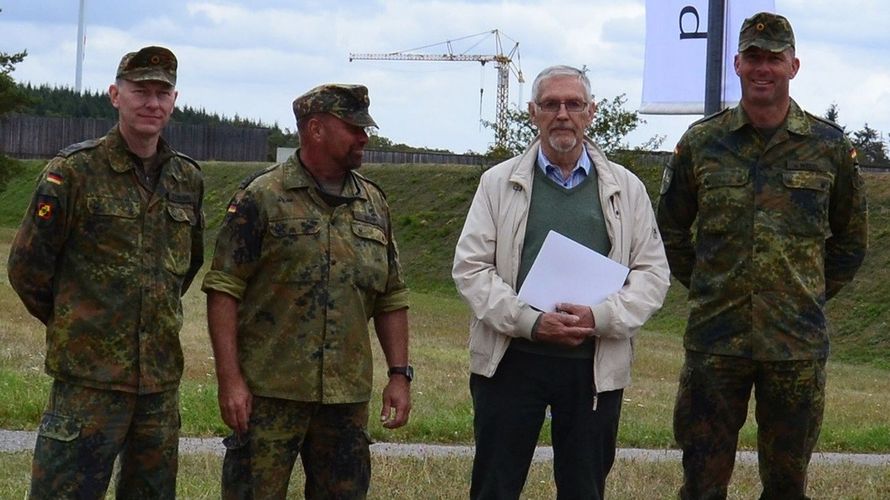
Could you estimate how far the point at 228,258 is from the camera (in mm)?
5520

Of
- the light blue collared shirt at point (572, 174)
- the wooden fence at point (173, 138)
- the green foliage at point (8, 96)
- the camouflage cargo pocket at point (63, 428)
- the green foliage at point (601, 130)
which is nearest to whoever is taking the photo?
the camouflage cargo pocket at point (63, 428)

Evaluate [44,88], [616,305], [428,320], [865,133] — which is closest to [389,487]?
[616,305]

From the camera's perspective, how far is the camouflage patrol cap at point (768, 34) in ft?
20.2

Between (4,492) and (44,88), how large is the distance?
7876cm

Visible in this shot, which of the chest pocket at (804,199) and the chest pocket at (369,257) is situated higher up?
the chest pocket at (804,199)

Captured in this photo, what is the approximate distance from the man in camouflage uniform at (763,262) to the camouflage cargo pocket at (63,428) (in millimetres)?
2784

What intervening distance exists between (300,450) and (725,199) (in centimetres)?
225

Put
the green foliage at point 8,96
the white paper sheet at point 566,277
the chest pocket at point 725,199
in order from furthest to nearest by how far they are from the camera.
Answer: the green foliage at point 8,96, the chest pocket at point 725,199, the white paper sheet at point 566,277

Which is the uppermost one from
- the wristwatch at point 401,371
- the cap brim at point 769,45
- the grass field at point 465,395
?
the cap brim at point 769,45

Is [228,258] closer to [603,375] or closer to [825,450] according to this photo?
[603,375]

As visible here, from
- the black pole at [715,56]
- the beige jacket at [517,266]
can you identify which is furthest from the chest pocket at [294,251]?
the black pole at [715,56]

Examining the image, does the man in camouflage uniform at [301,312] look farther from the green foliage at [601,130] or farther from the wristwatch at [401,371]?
the green foliage at [601,130]

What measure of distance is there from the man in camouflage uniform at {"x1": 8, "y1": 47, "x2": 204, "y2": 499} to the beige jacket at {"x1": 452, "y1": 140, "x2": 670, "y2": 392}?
1.29 meters

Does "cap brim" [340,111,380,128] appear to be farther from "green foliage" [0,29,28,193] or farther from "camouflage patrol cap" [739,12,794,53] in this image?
"green foliage" [0,29,28,193]
